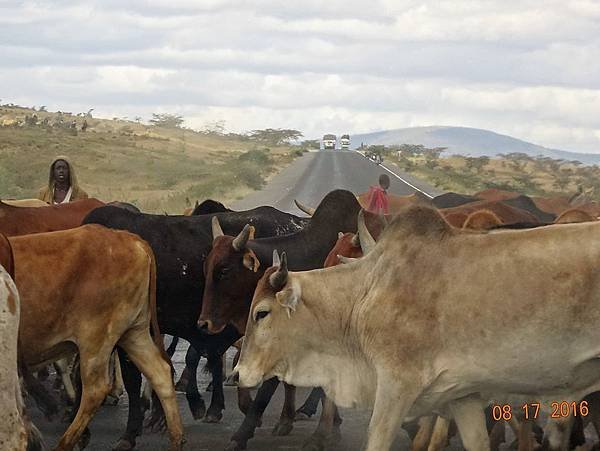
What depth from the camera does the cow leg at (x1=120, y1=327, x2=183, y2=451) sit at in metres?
8.32

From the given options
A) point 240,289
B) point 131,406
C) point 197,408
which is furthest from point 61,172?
point 131,406

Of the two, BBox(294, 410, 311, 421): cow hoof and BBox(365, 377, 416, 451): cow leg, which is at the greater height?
BBox(365, 377, 416, 451): cow leg

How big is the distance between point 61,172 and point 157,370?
523 cm

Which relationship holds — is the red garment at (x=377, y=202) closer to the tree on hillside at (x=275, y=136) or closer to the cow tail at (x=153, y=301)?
the cow tail at (x=153, y=301)

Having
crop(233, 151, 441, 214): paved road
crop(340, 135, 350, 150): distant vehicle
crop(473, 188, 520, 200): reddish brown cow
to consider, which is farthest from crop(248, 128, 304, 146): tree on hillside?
crop(473, 188, 520, 200): reddish brown cow

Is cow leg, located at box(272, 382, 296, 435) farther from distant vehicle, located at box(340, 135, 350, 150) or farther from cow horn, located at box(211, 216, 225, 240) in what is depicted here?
distant vehicle, located at box(340, 135, 350, 150)

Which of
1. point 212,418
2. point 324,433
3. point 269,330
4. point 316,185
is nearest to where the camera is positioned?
point 269,330

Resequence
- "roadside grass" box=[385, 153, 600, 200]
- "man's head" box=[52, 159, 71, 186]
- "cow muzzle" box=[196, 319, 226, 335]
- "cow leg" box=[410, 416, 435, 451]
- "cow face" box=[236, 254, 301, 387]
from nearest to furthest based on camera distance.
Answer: "cow face" box=[236, 254, 301, 387] → "cow leg" box=[410, 416, 435, 451] → "cow muzzle" box=[196, 319, 226, 335] → "man's head" box=[52, 159, 71, 186] → "roadside grass" box=[385, 153, 600, 200]

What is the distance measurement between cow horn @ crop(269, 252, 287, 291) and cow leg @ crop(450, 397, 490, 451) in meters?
1.17

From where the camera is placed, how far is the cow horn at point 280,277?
6898 mm

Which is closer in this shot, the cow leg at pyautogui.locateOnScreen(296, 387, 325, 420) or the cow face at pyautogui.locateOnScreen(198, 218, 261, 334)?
the cow face at pyautogui.locateOnScreen(198, 218, 261, 334)

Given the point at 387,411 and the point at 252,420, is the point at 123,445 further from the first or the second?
the point at 387,411

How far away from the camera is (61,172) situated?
13.2 meters

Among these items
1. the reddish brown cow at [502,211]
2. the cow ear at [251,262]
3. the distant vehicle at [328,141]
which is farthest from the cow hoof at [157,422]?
the distant vehicle at [328,141]
